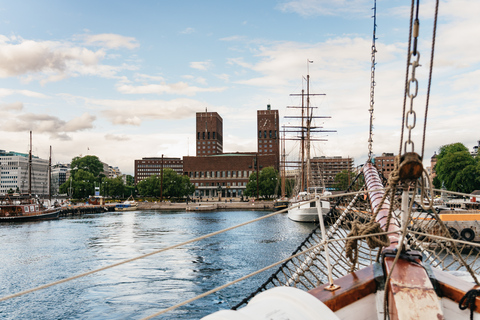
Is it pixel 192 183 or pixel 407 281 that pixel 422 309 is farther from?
pixel 192 183

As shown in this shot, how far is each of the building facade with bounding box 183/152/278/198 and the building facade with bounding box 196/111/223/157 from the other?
94.2 ft

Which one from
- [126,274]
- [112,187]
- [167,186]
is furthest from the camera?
[112,187]

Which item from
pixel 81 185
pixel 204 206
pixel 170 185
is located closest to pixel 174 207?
pixel 204 206

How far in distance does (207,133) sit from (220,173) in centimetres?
3464

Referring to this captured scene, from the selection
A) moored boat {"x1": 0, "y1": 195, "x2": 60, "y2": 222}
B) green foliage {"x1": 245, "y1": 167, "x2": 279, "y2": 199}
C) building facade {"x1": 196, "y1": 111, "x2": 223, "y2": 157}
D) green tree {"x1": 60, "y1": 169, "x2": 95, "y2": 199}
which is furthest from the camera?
building facade {"x1": 196, "y1": 111, "x2": 223, "y2": 157}

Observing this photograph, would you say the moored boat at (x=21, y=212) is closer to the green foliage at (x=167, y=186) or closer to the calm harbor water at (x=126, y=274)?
the calm harbor water at (x=126, y=274)

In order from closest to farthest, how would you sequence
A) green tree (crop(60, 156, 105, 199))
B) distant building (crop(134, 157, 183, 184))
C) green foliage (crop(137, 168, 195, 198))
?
green foliage (crop(137, 168, 195, 198)) < green tree (crop(60, 156, 105, 199)) < distant building (crop(134, 157, 183, 184))

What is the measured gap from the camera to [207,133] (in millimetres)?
150000

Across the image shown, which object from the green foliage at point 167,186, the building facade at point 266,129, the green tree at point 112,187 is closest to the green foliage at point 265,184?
the green foliage at point 167,186

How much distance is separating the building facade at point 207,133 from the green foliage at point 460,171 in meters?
98.0

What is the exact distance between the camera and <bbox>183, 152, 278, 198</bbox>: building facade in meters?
118

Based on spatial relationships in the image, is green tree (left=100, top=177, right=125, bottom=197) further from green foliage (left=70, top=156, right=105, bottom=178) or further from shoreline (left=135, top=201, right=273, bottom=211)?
shoreline (left=135, top=201, right=273, bottom=211)

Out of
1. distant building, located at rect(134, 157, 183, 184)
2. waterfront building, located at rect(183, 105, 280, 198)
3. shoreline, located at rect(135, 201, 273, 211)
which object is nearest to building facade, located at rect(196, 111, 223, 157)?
waterfront building, located at rect(183, 105, 280, 198)

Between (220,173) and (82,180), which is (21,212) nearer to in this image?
(82,180)
